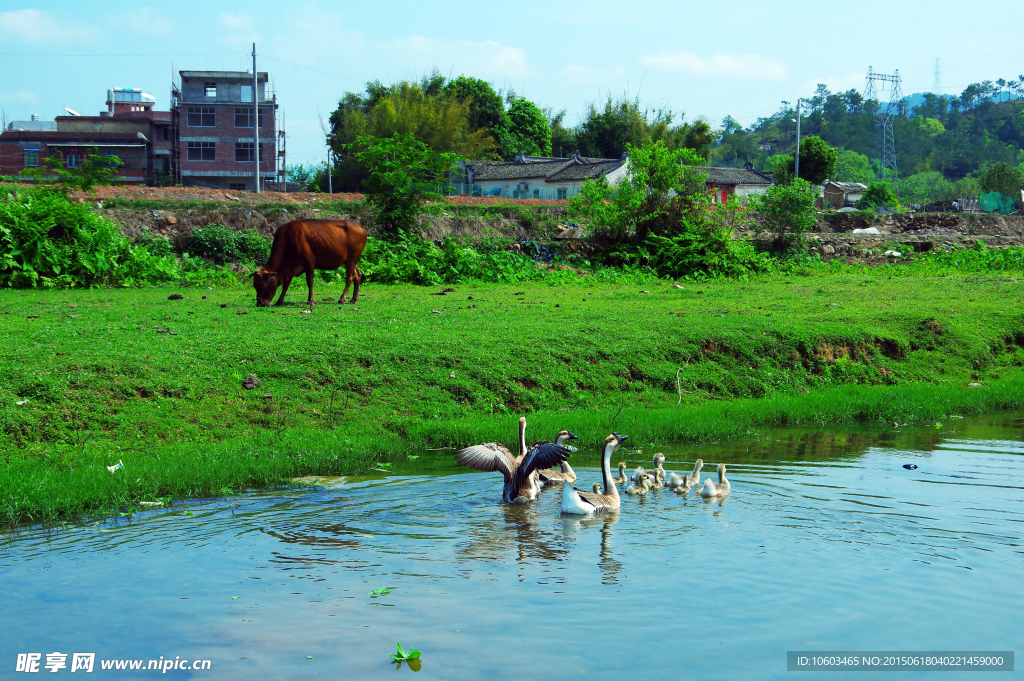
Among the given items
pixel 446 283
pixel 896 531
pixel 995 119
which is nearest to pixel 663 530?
pixel 896 531

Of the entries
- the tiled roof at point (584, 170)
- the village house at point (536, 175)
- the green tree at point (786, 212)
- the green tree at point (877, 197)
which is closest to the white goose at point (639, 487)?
the green tree at point (786, 212)

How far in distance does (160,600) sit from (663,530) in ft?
15.2

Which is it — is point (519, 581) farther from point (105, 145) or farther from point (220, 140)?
point (105, 145)

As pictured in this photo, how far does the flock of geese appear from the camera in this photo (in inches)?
347

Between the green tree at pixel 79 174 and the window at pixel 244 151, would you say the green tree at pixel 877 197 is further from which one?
the green tree at pixel 79 174

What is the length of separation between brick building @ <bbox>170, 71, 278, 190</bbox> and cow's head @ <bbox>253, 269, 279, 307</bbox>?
45782mm

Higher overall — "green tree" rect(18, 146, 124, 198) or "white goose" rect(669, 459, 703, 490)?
"green tree" rect(18, 146, 124, 198)

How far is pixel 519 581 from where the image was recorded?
704 cm

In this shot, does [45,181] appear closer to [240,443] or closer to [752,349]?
[240,443]

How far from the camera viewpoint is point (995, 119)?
164750mm

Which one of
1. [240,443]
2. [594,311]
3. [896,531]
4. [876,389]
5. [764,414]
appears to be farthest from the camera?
[594,311]

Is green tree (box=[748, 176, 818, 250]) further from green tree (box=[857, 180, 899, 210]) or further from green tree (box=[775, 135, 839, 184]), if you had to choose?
green tree (box=[857, 180, 899, 210])

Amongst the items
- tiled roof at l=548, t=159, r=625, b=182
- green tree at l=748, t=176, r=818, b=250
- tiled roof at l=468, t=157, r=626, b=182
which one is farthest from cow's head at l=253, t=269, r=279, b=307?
tiled roof at l=548, t=159, r=625, b=182

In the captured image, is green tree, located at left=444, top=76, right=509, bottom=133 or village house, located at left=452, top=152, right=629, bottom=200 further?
green tree, located at left=444, top=76, right=509, bottom=133
